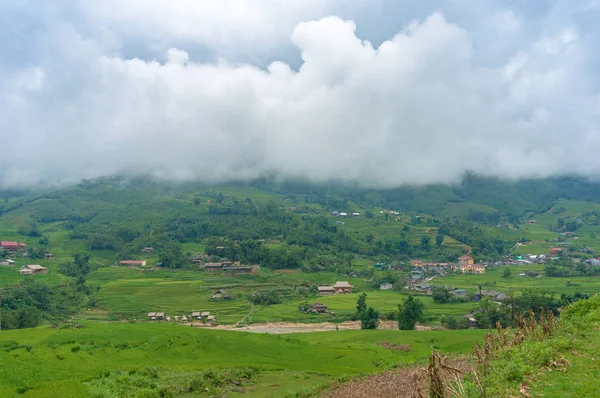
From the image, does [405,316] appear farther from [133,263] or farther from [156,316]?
[133,263]

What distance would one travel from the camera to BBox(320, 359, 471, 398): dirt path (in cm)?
1597

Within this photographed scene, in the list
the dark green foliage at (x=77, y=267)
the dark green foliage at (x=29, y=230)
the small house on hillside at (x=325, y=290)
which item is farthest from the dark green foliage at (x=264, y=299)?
the dark green foliage at (x=29, y=230)

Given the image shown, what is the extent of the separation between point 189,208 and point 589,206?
143271mm

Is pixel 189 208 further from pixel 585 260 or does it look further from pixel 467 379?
pixel 467 379

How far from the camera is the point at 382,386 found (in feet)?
56.6

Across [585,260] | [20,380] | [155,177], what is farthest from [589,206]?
[20,380]

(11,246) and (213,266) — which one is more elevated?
(11,246)

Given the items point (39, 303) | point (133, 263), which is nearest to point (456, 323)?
point (39, 303)

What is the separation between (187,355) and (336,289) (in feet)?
157

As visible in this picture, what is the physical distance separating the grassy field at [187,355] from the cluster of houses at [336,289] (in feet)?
100

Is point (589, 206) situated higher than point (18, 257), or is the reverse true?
point (589, 206)

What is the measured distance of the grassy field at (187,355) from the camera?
19234mm

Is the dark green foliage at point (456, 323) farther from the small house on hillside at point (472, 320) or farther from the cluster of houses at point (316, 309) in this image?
the cluster of houses at point (316, 309)

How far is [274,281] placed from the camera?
7738 centimetres
